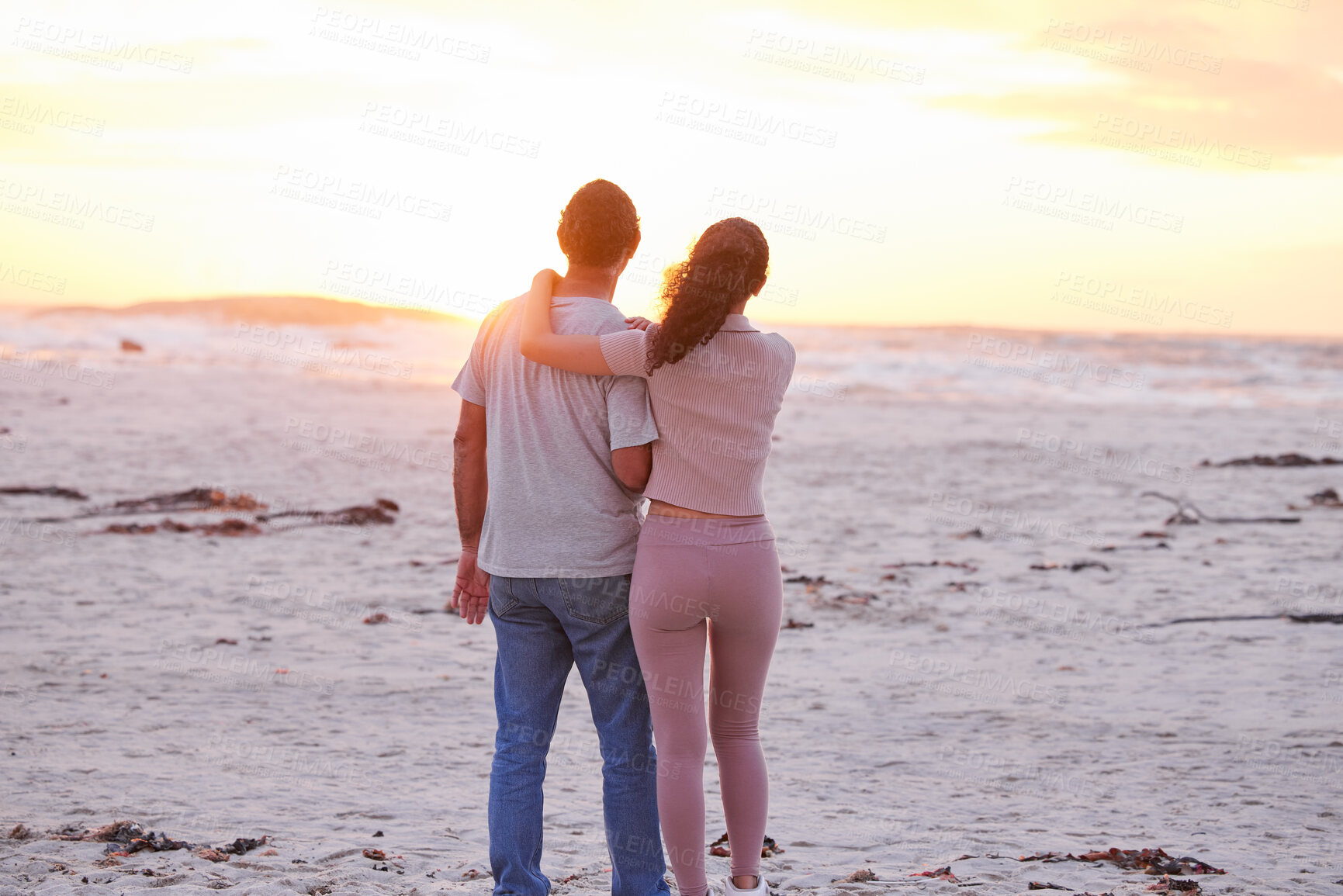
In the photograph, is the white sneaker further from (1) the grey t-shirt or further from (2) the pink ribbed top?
(2) the pink ribbed top

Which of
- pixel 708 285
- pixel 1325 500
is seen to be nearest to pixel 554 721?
pixel 708 285

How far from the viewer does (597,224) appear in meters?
2.84

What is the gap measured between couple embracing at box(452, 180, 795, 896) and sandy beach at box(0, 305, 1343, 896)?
75 cm

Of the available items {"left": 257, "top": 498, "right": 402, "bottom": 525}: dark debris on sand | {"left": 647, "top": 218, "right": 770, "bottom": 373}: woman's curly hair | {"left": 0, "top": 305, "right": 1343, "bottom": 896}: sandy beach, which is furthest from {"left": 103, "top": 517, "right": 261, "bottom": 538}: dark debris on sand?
{"left": 647, "top": 218, "right": 770, "bottom": 373}: woman's curly hair

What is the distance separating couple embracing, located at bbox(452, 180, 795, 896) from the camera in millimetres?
2738

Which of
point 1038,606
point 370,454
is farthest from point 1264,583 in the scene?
point 370,454

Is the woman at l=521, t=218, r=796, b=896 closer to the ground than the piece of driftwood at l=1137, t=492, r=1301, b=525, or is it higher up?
A: higher up

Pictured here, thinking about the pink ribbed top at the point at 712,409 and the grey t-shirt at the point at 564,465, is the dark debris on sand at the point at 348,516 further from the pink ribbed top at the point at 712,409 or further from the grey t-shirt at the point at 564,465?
the pink ribbed top at the point at 712,409

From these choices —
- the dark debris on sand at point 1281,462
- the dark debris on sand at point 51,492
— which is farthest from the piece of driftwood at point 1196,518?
the dark debris on sand at point 51,492

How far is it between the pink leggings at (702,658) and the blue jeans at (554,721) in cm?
8

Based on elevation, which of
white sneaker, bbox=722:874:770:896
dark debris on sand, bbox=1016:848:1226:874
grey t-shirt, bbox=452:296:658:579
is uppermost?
grey t-shirt, bbox=452:296:658:579

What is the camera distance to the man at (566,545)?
9.37ft

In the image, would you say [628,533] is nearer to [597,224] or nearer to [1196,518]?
[597,224]

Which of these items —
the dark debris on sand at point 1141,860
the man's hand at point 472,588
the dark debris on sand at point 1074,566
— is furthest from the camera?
the dark debris on sand at point 1074,566
